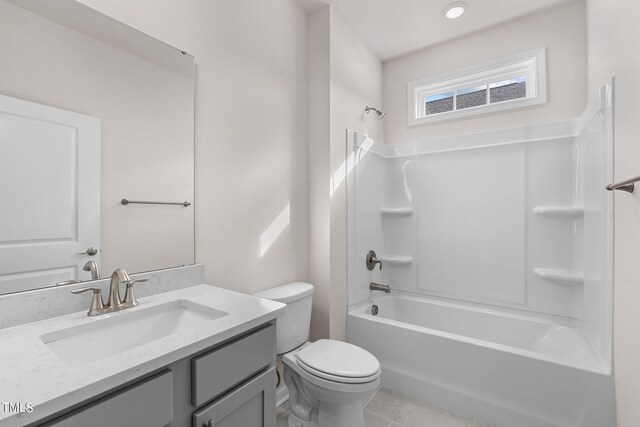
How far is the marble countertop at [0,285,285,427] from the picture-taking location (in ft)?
1.94

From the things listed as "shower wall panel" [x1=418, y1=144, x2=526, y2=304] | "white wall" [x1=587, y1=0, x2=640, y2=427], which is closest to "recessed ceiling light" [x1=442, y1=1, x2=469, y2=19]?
"white wall" [x1=587, y1=0, x2=640, y2=427]

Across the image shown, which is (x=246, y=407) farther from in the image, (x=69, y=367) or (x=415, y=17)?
(x=415, y=17)

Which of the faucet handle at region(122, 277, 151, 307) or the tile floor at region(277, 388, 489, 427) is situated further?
the tile floor at region(277, 388, 489, 427)

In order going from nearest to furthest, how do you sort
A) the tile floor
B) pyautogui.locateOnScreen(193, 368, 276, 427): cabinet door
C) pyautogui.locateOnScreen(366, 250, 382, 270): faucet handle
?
pyautogui.locateOnScreen(193, 368, 276, 427): cabinet door → the tile floor → pyautogui.locateOnScreen(366, 250, 382, 270): faucet handle

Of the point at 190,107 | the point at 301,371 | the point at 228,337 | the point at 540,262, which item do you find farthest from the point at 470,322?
the point at 190,107

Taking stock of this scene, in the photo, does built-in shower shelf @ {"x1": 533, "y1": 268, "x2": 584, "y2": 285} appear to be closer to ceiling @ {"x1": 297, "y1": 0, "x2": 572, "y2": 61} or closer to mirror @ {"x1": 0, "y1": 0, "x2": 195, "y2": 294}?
ceiling @ {"x1": 297, "y1": 0, "x2": 572, "y2": 61}

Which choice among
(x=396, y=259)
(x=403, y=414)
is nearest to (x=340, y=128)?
(x=396, y=259)

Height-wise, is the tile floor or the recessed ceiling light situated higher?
the recessed ceiling light

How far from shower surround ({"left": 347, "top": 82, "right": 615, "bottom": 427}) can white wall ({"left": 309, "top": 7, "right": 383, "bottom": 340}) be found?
0.39 feet

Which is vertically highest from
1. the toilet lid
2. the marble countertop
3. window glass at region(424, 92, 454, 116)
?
window glass at region(424, 92, 454, 116)

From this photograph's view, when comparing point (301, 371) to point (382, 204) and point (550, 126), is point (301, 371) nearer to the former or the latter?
point (382, 204)

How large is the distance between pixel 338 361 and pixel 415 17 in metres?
2.49

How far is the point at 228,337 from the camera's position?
3.12ft

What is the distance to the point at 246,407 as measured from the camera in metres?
1.03
